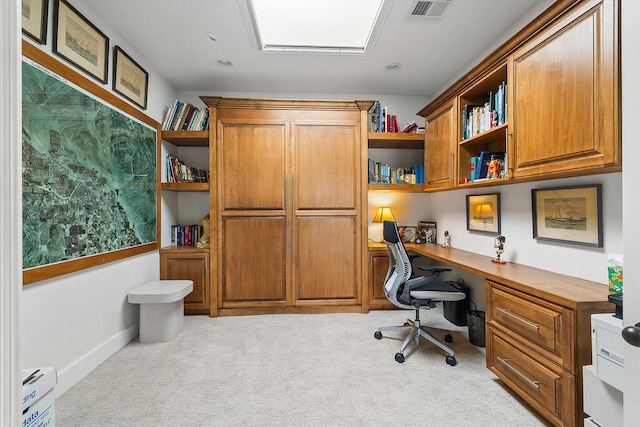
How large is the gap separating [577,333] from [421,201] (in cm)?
266

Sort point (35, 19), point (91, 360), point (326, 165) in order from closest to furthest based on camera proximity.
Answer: point (35, 19), point (91, 360), point (326, 165)

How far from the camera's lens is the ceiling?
2.27m

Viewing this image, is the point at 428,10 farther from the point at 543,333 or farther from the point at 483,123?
the point at 543,333

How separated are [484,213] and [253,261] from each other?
2.46m

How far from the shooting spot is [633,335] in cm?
67

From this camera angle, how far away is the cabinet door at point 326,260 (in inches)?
134

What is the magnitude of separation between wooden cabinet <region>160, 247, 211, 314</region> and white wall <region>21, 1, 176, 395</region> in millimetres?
263

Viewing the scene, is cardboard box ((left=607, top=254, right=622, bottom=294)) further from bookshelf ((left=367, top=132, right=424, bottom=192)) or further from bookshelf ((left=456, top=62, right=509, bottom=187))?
bookshelf ((left=367, top=132, right=424, bottom=192))

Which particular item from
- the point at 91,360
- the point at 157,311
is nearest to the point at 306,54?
the point at 157,311

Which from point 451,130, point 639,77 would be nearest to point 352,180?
point 451,130

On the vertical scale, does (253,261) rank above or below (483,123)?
below

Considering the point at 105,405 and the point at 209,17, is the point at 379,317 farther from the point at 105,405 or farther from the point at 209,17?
the point at 209,17

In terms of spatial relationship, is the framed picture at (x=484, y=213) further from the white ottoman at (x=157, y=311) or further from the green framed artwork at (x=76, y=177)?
the green framed artwork at (x=76, y=177)

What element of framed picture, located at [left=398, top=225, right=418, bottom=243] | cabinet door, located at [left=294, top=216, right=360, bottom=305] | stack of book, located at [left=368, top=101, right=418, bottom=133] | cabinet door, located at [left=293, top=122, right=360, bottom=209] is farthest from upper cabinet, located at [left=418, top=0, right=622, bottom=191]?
cabinet door, located at [left=294, top=216, right=360, bottom=305]
